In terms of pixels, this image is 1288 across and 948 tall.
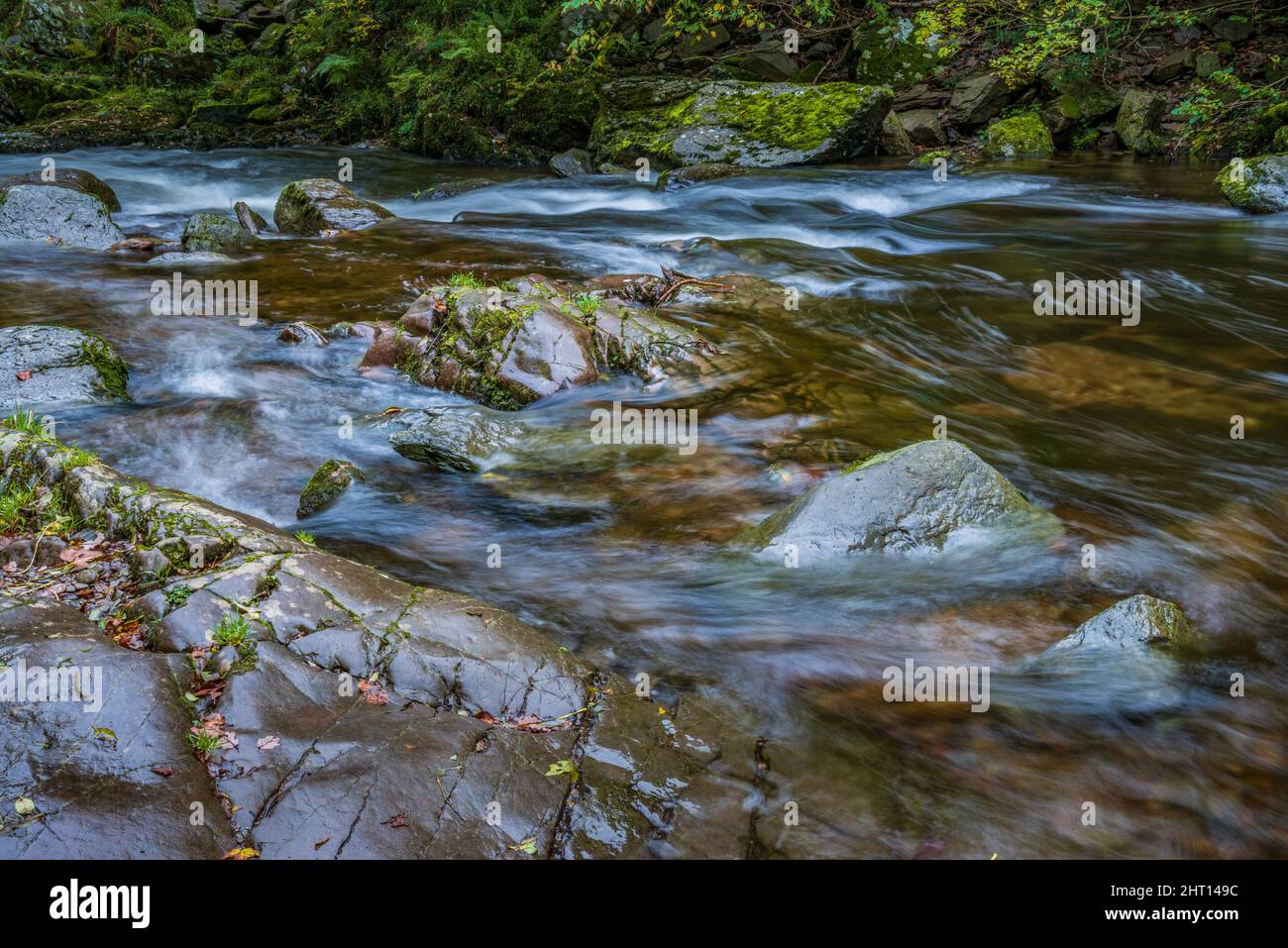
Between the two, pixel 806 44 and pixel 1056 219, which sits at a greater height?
pixel 806 44

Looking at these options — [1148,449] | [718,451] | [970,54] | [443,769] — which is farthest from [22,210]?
[970,54]

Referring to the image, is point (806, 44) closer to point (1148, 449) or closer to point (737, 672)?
point (1148, 449)

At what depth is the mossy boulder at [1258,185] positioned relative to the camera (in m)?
11.7

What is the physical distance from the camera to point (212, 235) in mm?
10891

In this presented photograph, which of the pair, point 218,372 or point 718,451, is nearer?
point 718,451

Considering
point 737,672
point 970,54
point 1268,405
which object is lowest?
point 737,672

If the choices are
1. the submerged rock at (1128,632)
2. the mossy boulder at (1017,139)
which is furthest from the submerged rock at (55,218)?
the mossy boulder at (1017,139)

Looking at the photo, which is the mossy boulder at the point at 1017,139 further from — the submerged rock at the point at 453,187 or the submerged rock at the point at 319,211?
the submerged rock at the point at 319,211

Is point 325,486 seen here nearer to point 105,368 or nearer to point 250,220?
point 105,368

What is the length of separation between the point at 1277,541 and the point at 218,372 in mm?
7546

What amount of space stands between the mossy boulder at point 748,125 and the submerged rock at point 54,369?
10.5 metres

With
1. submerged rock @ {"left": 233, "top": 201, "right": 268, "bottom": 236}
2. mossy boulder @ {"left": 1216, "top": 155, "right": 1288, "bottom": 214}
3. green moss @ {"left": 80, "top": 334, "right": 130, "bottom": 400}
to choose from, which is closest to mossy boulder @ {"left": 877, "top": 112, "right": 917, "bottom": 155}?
mossy boulder @ {"left": 1216, "top": 155, "right": 1288, "bottom": 214}

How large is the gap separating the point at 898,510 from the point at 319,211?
9.86 metres

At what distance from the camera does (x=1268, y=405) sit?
6.77 m
